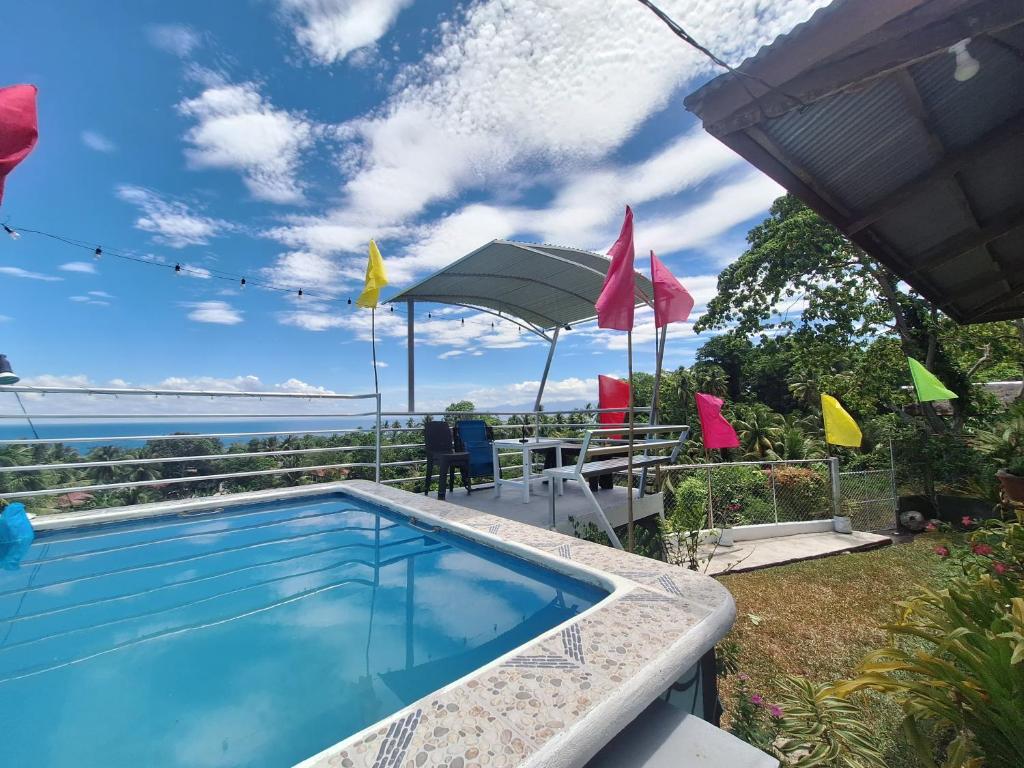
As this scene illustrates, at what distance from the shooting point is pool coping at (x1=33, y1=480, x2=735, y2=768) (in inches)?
45.8

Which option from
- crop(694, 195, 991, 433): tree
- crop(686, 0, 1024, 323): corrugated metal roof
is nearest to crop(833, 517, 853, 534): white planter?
crop(694, 195, 991, 433): tree

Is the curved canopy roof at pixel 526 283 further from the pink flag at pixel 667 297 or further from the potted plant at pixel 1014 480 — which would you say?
the potted plant at pixel 1014 480

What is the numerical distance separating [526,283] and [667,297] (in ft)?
8.14

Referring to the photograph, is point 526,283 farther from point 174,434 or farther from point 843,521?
point 843,521

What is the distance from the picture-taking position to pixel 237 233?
12.7 m

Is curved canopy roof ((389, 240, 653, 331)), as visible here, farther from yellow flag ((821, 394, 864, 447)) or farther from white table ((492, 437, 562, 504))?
yellow flag ((821, 394, 864, 447))

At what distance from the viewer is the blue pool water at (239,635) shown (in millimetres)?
1640

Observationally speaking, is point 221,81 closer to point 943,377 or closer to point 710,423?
point 710,423

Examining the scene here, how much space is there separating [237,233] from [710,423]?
13556mm

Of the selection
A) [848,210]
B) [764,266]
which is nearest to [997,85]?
[848,210]

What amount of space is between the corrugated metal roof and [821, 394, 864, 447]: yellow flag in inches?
201

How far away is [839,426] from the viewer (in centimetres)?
862

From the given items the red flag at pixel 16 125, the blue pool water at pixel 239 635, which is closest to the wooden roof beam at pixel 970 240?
the blue pool water at pixel 239 635

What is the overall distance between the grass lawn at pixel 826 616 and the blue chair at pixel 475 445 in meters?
3.13
